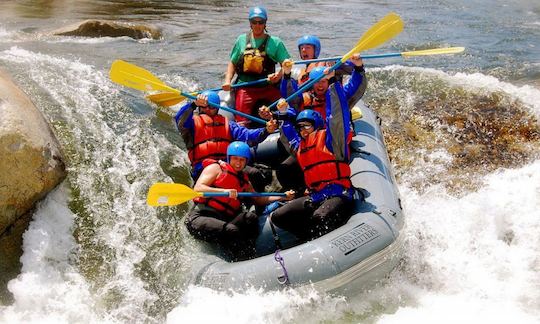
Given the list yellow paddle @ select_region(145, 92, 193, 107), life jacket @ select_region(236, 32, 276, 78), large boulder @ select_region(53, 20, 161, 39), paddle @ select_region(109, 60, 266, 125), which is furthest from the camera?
large boulder @ select_region(53, 20, 161, 39)

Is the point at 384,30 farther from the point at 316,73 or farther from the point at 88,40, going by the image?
the point at 88,40

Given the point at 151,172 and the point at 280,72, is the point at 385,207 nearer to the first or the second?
the point at 280,72

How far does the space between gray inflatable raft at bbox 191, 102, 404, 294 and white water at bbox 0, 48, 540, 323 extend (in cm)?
10

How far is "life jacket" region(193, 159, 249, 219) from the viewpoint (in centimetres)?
440

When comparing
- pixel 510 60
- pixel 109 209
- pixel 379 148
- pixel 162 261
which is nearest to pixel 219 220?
pixel 162 261

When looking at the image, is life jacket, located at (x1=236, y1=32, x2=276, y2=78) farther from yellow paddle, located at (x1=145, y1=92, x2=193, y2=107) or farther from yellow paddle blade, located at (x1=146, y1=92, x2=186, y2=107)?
yellow paddle blade, located at (x1=146, y1=92, x2=186, y2=107)

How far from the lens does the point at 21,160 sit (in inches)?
166

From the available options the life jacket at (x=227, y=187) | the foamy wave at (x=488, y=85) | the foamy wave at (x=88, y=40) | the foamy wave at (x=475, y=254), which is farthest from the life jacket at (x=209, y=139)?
the foamy wave at (x=88, y=40)

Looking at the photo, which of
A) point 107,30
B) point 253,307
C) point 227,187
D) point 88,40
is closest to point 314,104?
point 227,187

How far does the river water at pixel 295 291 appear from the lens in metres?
3.94

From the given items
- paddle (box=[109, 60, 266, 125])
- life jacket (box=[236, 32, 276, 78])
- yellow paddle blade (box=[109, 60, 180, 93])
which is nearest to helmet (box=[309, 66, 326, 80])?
paddle (box=[109, 60, 266, 125])

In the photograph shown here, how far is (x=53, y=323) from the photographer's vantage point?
3811 mm

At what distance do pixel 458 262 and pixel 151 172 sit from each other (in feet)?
9.76

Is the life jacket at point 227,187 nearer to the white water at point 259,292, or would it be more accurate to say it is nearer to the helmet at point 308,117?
the white water at point 259,292
